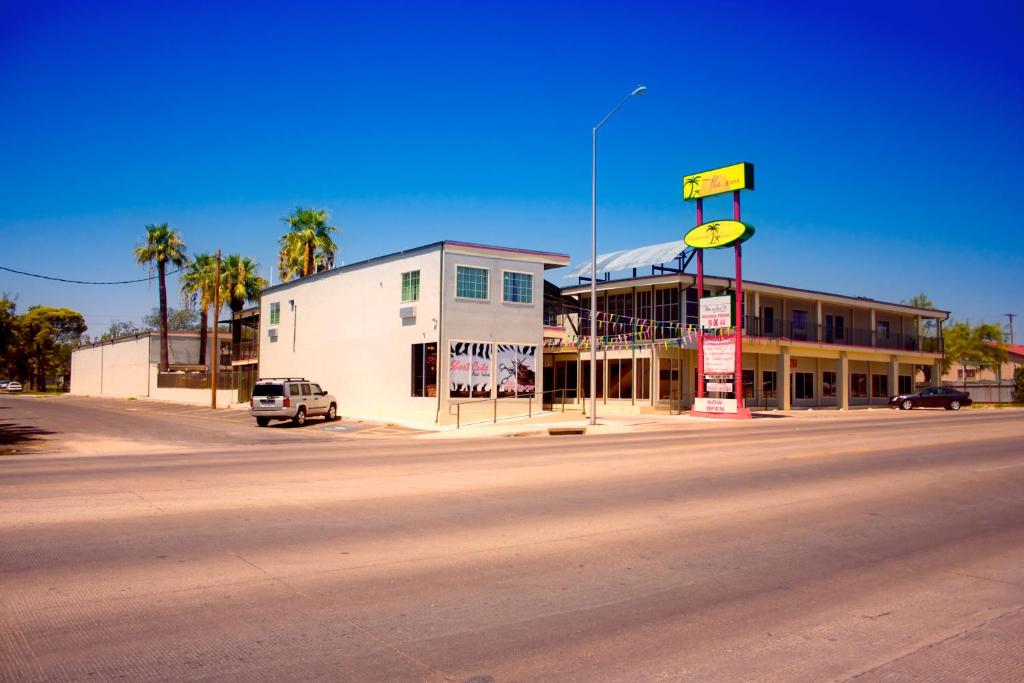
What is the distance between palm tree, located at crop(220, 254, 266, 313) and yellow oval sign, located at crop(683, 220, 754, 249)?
33.7m

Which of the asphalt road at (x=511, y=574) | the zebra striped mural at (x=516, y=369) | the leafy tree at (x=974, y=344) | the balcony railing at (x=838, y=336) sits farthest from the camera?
the leafy tree at (x=974, y=344)

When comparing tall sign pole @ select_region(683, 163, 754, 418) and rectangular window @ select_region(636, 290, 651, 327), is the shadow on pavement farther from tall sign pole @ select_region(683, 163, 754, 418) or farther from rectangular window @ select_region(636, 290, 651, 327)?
rectangular window @ select_region(636, 290, 651, 327)

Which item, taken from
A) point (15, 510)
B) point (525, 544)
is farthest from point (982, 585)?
point (15, 510)

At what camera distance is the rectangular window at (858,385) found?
180 feet

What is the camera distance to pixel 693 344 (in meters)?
41.1

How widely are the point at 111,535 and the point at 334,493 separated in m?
3.67

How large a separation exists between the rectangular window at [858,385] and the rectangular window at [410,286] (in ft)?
113

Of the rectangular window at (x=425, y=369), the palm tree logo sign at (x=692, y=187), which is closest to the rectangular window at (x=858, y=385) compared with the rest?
A: the palm tree logo sign at (x=692, y=187)

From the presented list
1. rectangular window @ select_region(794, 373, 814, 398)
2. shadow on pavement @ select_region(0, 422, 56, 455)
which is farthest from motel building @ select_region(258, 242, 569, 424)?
rectangular window @ select_region(794, 373, 814, 398)

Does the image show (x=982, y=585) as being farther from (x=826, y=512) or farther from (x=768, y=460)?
(x=768, y=460)

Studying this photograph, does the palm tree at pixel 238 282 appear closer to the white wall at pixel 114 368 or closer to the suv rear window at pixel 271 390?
the white wall at pixel 114 368

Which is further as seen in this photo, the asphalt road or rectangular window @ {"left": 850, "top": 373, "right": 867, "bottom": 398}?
rectangular window @ {"left": 850, "top": 373, "right": 867, "bottom": 398}

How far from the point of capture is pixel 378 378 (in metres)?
36.9

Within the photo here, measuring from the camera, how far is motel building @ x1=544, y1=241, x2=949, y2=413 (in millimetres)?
41969
